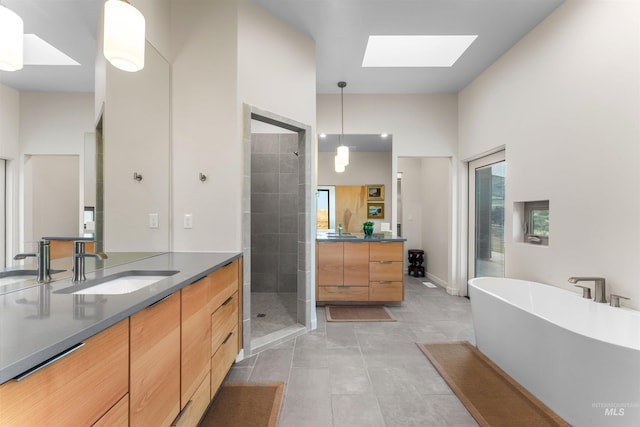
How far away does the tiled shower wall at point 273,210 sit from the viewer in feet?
13.6

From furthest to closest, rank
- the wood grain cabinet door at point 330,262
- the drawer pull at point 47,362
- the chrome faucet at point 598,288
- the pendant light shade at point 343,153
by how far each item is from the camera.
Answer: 1. the pendant light shade at point 343,153
2. the wood grain cabinet door at point 330,262
3. the chrome faucet at point 598,288
4. the drawer pull at point 47,362

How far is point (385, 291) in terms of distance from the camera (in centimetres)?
356

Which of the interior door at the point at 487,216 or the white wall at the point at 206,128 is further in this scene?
the interior door at the point at 487,216

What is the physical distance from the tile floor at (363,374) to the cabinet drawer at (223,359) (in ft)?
0.73

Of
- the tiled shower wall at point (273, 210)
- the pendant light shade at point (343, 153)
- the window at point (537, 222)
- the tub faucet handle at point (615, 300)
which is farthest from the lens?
the tiled shower wall at point (273, 210)

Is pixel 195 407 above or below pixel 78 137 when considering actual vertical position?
below

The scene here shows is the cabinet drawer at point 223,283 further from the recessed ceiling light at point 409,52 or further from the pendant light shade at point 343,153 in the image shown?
the recessed ceiling light at point 409,52

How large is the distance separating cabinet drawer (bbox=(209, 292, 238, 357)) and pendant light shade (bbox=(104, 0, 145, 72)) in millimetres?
1425

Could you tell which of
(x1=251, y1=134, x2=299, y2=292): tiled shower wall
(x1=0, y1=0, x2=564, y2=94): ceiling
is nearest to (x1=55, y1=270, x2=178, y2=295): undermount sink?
(x1=0, y1=0, x2=564, y2=94): ceiling

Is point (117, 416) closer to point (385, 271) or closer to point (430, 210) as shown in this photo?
point (385, 271)

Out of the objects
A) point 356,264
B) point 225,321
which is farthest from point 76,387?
point 356,264

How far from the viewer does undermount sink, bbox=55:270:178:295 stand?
4.10ft

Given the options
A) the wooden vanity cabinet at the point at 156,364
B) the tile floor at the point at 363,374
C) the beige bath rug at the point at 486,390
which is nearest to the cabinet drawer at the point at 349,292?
the tile floor at the point at 363,374

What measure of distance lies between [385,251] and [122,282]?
9.27 ft
